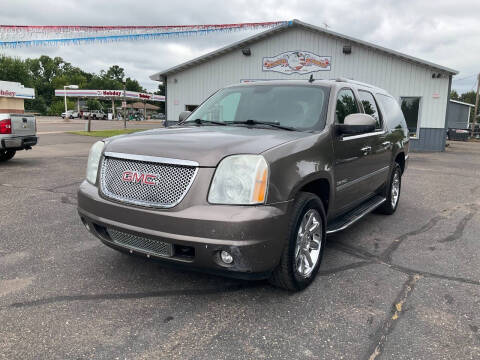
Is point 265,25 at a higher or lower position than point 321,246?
higher

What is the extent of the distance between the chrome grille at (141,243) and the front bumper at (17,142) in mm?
7418

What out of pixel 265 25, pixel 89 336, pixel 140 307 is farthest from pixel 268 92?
pixel 265 25

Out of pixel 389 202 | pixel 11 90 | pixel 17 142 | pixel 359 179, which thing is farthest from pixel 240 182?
pixel 11 90

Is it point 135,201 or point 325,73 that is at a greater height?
point 325,73

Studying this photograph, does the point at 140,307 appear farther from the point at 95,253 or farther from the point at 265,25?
the point at 265,25

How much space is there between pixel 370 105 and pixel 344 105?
3.15 ft

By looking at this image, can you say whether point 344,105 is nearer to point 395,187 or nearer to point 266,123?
point 266,123

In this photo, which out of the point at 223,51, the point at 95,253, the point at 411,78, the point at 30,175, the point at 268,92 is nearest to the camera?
the point at 95,253

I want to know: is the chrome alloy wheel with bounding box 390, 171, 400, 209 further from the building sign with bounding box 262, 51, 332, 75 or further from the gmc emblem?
the building sign with bounding box 262, 51, 332, 75

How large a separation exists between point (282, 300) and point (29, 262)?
2384 millimetres

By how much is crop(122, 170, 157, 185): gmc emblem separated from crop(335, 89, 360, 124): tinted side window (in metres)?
1.92

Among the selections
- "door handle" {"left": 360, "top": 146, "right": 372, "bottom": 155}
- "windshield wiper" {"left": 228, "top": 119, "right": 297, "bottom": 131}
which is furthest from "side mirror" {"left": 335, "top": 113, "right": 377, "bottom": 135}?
"door handle" {"left": 360, "top": 146, "right": 372, "bottom": 155}

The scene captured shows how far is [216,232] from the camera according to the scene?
2541 mm

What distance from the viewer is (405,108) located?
17.6 m
